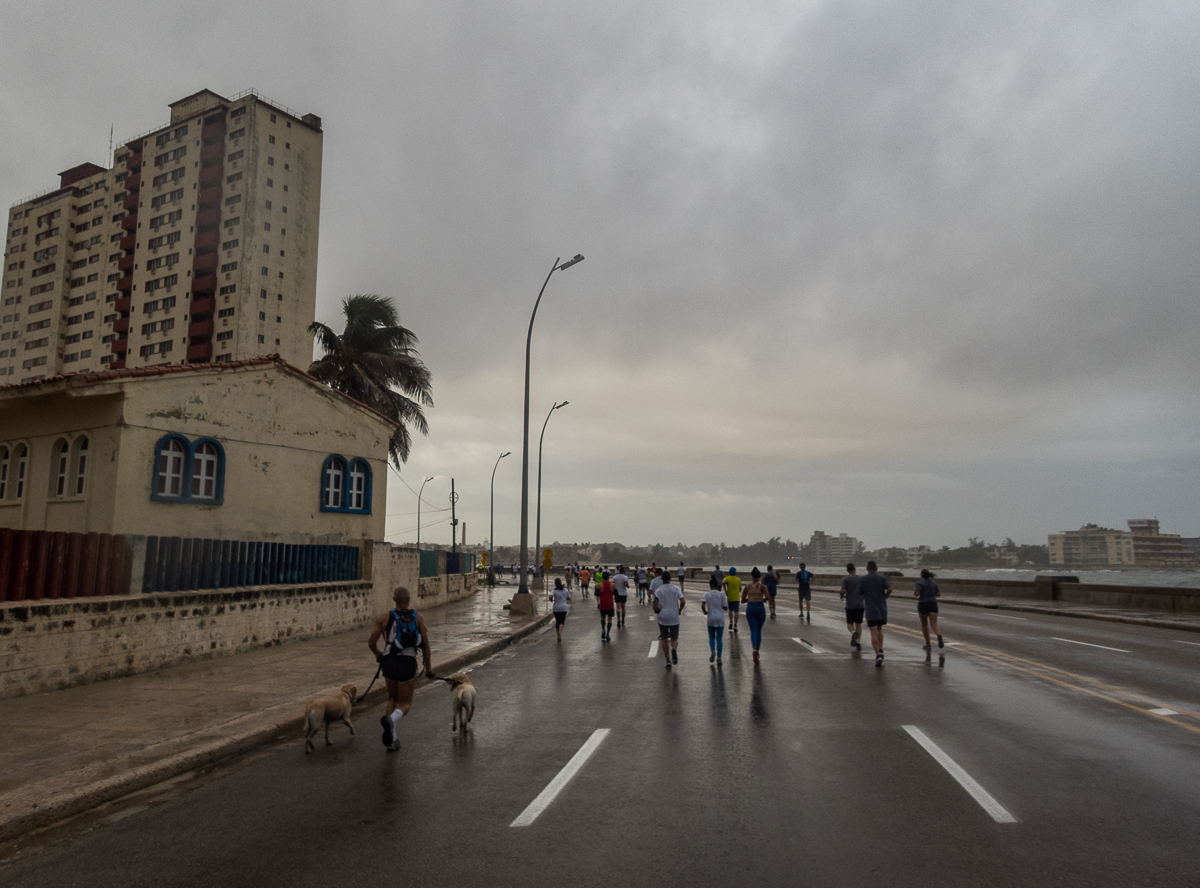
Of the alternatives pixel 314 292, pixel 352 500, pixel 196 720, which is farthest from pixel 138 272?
pixel 196 720

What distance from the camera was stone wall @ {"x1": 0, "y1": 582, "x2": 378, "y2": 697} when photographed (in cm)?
1015

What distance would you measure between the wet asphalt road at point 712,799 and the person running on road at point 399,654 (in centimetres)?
42

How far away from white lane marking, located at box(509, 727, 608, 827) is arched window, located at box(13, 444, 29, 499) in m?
14.8

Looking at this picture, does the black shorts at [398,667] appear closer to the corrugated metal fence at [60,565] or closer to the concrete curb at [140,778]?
the concrete curb at [140,778]

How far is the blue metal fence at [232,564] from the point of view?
13180mm

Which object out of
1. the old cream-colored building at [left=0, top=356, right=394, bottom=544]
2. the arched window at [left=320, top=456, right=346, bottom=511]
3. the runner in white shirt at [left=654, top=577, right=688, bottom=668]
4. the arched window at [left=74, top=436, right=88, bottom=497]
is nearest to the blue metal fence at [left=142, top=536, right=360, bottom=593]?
the old cream-colored building at [left=0, top=356, right=394, bottom=544]

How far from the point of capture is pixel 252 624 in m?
15.0

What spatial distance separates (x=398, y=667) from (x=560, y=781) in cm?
232

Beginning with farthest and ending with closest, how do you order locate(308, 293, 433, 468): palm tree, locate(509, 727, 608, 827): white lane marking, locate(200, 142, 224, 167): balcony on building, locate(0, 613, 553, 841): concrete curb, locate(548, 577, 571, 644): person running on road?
locate(200, 142, 224, 167): balcony on building < locate(308, 293, 433, 468): palm tree < locate(548, 577, 571, 644): person running on road < locate(0, 613, 553, 841): concrete curb < locate(509, 727, 608, 827): white lane marking

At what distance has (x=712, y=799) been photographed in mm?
5895

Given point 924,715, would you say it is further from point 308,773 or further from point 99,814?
point 99,814

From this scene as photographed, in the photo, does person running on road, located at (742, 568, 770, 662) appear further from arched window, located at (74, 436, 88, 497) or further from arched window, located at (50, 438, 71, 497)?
arched window, located at (50, 438, 71, 497)

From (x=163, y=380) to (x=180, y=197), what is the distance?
81960 mm

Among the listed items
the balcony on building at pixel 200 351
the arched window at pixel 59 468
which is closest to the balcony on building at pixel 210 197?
the balcony on building at pixel 200 351
